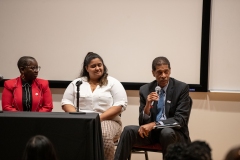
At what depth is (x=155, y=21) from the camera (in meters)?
4.52

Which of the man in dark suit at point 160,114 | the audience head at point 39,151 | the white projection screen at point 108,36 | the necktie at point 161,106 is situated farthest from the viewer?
the white projection screen at point 108,36

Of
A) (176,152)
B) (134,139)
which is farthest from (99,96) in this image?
(176,152)

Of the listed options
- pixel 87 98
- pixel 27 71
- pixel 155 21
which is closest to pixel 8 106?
pixel 27 71

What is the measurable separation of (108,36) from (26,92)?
116 centimetres

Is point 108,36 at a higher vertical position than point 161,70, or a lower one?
higher

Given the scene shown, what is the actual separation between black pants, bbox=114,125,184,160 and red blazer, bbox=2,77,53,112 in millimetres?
923

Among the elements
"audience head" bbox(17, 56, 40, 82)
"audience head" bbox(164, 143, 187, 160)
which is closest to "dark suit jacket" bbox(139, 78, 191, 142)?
"audience head" bbox(17, 56, 40, 82)

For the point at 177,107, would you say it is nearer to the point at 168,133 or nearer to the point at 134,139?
the point at 168,133

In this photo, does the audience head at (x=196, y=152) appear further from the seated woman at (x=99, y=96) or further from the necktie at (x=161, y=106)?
the seated woman at (x=99, y=96)

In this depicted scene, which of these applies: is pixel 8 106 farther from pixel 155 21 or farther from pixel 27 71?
pixel 155 21

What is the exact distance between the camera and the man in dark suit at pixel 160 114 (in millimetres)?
3670

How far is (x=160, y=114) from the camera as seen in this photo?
12.6 ft

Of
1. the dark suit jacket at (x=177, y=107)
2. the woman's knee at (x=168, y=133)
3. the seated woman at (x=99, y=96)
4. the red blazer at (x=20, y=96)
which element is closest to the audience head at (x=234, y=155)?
the woman's knee at (x=168, y=133)

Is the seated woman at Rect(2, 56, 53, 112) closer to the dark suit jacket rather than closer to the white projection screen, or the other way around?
the white projection screen
